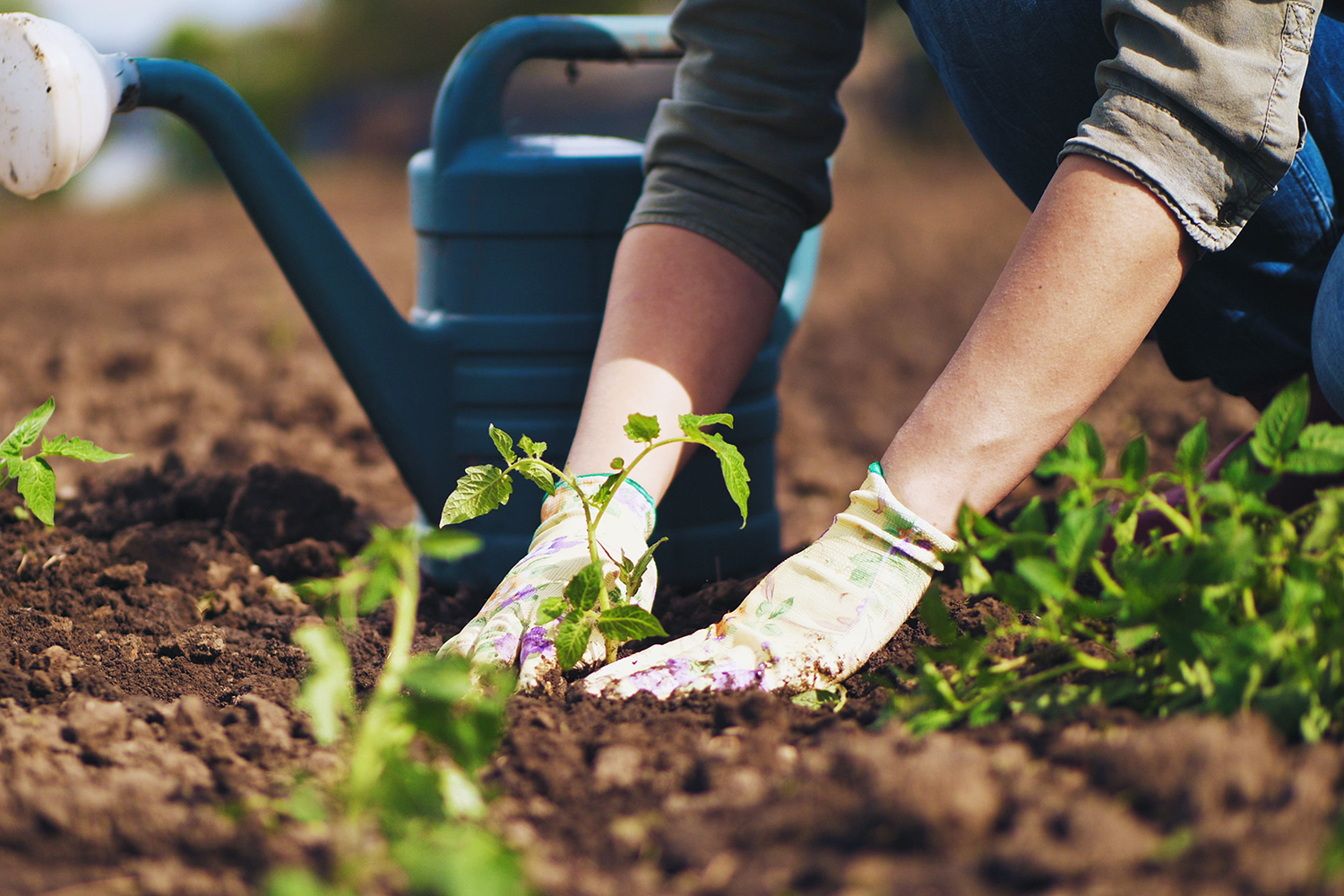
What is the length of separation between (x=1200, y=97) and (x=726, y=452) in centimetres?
56

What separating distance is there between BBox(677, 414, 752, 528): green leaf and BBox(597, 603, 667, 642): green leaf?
0.14 meters

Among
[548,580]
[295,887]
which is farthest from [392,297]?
[295,887]

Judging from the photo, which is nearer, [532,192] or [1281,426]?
[1281,426]

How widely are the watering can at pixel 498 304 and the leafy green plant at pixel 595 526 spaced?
52cm

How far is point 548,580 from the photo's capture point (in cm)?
121

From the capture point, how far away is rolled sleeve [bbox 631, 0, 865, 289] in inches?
58.7

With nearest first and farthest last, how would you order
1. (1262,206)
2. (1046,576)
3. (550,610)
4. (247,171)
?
(1046,576)
(550,610)
(1262,206)
(247,171)

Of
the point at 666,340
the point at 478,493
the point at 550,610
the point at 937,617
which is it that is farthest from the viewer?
the point at 666,340

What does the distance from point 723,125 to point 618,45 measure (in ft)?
1.18

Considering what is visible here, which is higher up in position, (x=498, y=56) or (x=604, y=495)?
(x=498, y=56)

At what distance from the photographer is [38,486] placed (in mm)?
1241

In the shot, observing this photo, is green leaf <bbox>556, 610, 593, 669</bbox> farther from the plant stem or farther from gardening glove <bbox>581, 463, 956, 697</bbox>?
the plant stem

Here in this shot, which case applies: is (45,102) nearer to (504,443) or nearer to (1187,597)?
(504,443)

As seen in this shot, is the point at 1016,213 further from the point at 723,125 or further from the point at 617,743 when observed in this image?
the point at 617,743
